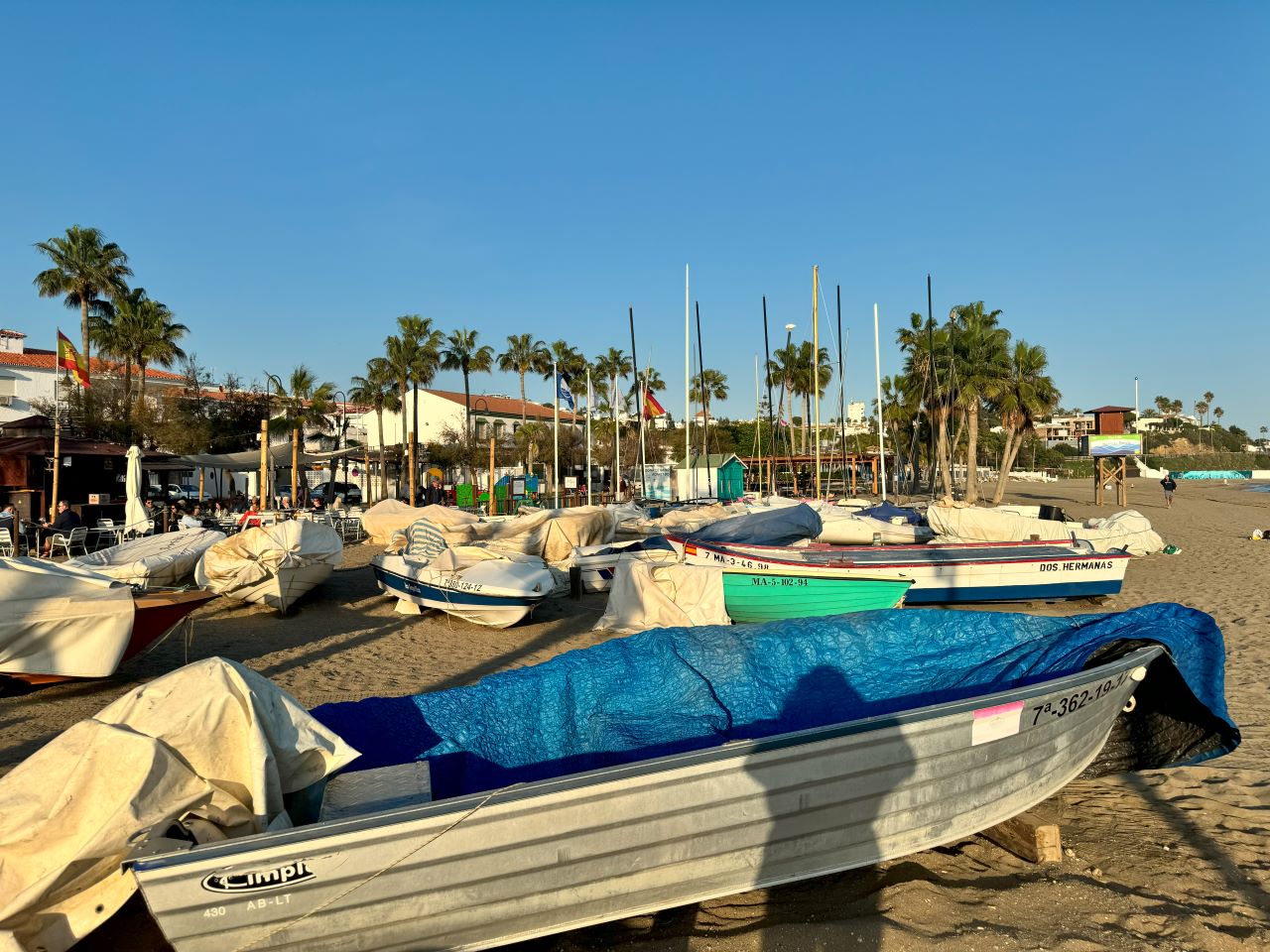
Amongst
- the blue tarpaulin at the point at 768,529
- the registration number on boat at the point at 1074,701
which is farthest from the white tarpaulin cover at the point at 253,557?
the registration number on boat at the point at 1074,701

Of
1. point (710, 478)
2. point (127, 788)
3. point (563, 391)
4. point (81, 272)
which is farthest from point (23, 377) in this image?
point (127, 788)

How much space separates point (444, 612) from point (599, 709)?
9.25 meters

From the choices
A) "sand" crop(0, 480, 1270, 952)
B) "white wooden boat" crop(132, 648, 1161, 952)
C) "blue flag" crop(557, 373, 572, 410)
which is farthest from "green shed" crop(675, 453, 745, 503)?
"white wooden boat" crop(132, 648, 1161, 952)

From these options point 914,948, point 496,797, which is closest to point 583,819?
point 496,797

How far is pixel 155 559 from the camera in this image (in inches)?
532

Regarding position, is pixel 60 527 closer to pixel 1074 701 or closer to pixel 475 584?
pixel 475 584

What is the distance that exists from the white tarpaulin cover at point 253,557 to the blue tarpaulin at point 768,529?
272 inches

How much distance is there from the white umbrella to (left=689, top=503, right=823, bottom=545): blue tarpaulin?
13.2 meters

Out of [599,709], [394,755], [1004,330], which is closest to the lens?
[394,755]

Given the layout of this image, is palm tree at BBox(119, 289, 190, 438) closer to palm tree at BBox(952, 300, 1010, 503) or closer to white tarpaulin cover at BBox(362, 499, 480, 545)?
white tarpaulin cover at BBox(362, 499, 480, 545)

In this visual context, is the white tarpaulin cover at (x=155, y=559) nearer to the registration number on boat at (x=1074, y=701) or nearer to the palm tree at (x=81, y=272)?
the registration number on boat at (x=1074, y=701)

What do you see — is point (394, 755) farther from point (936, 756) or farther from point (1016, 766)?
point (1016, 766)

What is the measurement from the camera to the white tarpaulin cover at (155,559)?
41.3 feet

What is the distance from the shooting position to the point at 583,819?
A: 3666 millimetres
